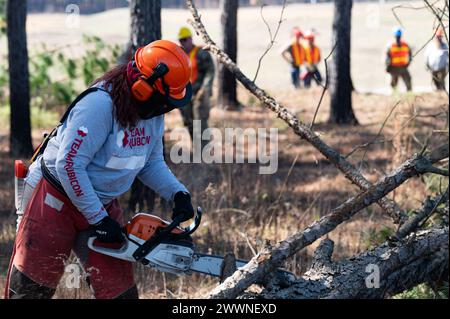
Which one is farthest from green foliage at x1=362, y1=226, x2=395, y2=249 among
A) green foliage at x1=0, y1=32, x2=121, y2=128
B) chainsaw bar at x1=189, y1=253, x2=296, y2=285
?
green foliage at x1=0, y1=32, x2=121, y2=128

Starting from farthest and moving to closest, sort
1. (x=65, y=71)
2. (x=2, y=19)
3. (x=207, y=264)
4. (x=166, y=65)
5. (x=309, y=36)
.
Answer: (x=309, y=36) < (x=65, y=71) < (x=2, y=19) < (x=207, y=264) < (x=166, y=65)

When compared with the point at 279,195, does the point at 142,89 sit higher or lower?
higher

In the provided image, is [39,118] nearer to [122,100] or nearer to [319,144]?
[319,144]

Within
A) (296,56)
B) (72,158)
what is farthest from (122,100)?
(296,56)

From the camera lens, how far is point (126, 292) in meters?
4.49

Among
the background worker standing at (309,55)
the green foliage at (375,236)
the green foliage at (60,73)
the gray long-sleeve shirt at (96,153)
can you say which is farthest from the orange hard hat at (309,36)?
the gray long-sleeve shirt at (96,153)

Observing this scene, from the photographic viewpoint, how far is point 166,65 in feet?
14.2

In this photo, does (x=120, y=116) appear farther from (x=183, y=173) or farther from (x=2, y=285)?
(x=183, y=173)

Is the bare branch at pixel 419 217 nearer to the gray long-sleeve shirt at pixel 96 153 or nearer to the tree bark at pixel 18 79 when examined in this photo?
the gray long-sleeve shirt at pixel 96 153

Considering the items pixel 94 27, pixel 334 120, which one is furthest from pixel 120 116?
pixel 94 27

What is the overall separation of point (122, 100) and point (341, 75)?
9558 millimetres

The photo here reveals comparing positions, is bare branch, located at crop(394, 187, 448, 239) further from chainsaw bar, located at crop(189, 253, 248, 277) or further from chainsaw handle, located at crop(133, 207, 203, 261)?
chainsaw handle, located at crop(133, 207, 203, 261)

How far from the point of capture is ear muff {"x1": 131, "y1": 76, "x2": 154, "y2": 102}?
4.25 meters

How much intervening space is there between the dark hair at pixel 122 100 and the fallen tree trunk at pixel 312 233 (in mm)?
970
